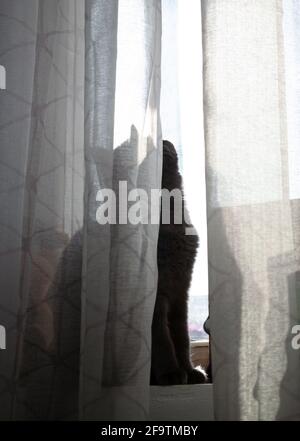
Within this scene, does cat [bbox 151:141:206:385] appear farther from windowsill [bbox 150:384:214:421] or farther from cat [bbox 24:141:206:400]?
windowsill [bbox 150:384:214:421]

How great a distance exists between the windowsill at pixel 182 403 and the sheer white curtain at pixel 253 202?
0.19 m

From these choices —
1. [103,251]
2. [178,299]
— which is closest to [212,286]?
[103,251]

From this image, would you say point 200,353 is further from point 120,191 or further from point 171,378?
point 120,191

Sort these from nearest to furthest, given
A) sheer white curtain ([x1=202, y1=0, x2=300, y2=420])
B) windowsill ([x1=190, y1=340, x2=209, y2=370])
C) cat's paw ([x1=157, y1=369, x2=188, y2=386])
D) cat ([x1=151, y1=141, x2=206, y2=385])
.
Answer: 1. sheer white curtain ([x1=202, y1=0, x2=300, y2=420])
2. cat's paw ([x1=157, y1=369, x2=188, y2=386])
3. cat ([x1=151, y1=141, x2=206, y2=385])
4. windowsill ([x1=190, y1=340, x2=209, y2=370])

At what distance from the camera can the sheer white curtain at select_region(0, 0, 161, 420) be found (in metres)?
0.87

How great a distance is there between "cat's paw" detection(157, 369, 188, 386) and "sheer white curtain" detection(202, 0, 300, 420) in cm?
37

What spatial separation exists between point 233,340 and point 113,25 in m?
0.70

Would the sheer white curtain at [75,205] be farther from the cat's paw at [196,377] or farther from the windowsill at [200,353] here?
the windowsill at [200,353]

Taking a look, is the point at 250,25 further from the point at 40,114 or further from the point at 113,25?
the point at 40,114

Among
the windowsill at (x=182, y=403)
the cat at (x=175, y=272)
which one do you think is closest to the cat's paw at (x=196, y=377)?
the cat at (x=175, y=272)

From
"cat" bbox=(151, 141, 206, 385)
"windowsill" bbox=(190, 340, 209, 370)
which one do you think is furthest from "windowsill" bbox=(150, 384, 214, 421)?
"windowsill" bbox=(190, 340, 209, 370)

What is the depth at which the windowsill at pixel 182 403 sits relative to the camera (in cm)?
93

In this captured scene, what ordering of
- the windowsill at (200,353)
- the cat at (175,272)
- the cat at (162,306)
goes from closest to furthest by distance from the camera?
1. the cat at (162,306)
2. the cat at (175,272)
3. the windowsill at (200,353)

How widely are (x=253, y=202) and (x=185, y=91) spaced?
367 mm
